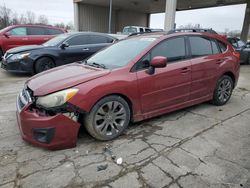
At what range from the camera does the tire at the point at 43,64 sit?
7.46 metres

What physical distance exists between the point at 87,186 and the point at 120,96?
135 cm

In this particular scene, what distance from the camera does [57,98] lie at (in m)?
2.91

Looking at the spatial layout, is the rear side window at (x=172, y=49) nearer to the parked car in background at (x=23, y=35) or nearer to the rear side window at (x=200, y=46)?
the rear side window at (x=200, y=46)

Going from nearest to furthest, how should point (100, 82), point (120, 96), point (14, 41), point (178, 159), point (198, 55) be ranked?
1. point (178, 159)
2. point (100, 82)
3. point (120, 96)
4. point (198, 55)
5. point (14, 41)

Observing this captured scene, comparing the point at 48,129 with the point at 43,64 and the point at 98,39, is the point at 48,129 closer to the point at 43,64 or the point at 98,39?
the point at 43,64

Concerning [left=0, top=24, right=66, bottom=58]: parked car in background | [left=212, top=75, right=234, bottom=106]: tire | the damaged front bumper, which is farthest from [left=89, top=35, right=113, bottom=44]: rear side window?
the damaged front bumper

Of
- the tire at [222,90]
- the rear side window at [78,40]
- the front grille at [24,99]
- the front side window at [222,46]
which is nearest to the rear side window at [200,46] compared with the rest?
the front side window at [222,46]

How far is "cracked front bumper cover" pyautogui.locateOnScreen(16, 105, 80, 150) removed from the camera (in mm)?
2852

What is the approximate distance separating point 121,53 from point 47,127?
1.77 metres

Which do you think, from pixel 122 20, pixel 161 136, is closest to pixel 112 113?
pixel 161 136

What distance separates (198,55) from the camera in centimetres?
434

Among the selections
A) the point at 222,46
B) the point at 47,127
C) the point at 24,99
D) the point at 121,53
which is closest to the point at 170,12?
the point at 222,46

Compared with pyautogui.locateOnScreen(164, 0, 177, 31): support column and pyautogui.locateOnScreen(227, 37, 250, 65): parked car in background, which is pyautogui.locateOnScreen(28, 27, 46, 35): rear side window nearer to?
pyautogui.locateOnScreen(164, 0, 177, 31): support column

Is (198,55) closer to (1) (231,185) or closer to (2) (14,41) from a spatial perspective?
(1) (231,185)
